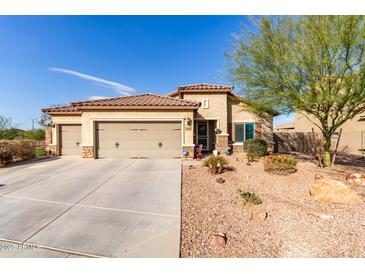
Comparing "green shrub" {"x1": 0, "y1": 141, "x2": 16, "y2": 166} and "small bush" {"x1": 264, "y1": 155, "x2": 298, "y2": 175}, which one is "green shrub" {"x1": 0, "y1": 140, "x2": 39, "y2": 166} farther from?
"small bush" {"x1": 264, "y1": 155, "x2": 298, "y2": 175}

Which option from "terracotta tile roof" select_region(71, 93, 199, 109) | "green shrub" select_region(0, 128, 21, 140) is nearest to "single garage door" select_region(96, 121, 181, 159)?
"terracotta tile roof" select_region(71, 93, 199, 109)

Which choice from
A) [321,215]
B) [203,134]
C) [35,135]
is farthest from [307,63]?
[35,135]

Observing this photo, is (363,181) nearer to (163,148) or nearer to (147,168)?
(147,168)

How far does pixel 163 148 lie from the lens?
37.3ft

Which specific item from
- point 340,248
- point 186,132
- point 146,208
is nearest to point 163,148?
point 186,132

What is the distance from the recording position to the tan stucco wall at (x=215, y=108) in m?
13.7

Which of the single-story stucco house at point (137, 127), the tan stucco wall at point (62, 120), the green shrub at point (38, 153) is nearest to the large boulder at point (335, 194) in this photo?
the single-story stucco house at point (137, 127)

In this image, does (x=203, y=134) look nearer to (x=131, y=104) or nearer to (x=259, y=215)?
(x=131, y=104)

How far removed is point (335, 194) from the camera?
5.01 m

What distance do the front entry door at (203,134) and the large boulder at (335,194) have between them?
9.31 meters

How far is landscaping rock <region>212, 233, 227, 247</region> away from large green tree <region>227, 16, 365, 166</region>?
6387 mm
